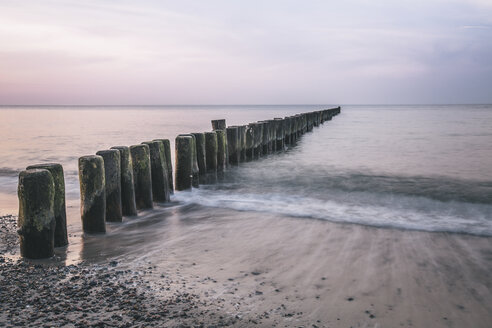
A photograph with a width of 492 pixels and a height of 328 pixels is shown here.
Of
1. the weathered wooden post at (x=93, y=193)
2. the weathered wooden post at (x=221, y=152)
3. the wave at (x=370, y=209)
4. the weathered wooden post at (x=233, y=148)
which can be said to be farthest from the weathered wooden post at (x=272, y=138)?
the weathered wooden post at (x=93, y=193)

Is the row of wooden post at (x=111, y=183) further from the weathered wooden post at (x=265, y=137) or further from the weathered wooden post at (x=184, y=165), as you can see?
the weathered wooden post at (x=265, y=137)

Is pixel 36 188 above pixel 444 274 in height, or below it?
above

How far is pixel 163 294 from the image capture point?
2.93 m

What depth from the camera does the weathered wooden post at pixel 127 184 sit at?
4930 mm

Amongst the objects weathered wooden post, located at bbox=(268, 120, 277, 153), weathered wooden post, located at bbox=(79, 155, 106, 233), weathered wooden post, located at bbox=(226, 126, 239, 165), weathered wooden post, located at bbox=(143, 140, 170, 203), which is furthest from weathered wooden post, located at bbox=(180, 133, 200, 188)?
weathered wooden post, located at bbox=(268, 120, 277, 153)

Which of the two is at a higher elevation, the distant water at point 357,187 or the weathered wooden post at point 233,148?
the weathered wooden post at point 233,148

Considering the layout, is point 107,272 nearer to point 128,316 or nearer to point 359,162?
point 128,316

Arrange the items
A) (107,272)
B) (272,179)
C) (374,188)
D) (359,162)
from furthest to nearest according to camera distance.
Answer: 1. (359,162)
2. (272,179)
3. (374,188)
4. (107,272)

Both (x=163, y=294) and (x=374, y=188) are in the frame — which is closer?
(x=163, y=294)

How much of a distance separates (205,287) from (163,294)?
312mm

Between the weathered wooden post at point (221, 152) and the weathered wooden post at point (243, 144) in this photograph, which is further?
the weathered wooden post at point (243, 144)

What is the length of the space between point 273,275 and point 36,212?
2124mm

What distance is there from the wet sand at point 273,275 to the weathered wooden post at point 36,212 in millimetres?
149

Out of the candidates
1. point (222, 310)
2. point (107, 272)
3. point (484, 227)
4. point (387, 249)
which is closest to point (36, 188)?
point (107, 272)
